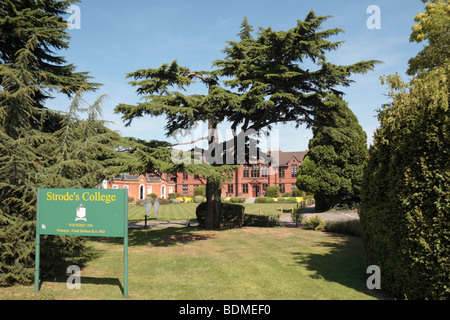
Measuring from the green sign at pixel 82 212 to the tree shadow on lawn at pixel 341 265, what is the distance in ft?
18.3

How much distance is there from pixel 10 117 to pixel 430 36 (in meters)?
16.0

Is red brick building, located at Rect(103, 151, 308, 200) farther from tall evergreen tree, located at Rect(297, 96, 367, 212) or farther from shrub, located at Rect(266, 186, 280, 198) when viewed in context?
tall evergreen tree, located at Rect(297, 96, 367, 212)

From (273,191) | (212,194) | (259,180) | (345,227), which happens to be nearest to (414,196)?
(345,227)

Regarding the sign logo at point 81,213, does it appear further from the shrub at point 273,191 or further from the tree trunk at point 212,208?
the shrub at point 273,191

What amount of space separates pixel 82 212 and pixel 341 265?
7.95m

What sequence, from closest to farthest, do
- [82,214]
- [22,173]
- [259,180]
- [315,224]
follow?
1. [82,214]
2. [22,173]
3. [315,224]
4. [259,180]

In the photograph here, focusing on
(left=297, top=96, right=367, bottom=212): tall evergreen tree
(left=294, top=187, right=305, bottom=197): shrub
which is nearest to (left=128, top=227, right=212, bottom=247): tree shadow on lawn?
(left=297, top=96, right=367, bottom=212): tall evergreen tree

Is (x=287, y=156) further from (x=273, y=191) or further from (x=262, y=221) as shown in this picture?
(x=262, y=221)

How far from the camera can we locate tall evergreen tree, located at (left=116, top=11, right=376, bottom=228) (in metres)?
15.0

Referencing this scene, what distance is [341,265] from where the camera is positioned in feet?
33.0

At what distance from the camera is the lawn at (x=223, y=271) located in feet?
23.5

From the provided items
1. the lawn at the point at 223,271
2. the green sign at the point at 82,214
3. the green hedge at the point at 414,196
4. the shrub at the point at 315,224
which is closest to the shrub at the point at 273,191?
the shrub at the point at 315,224
